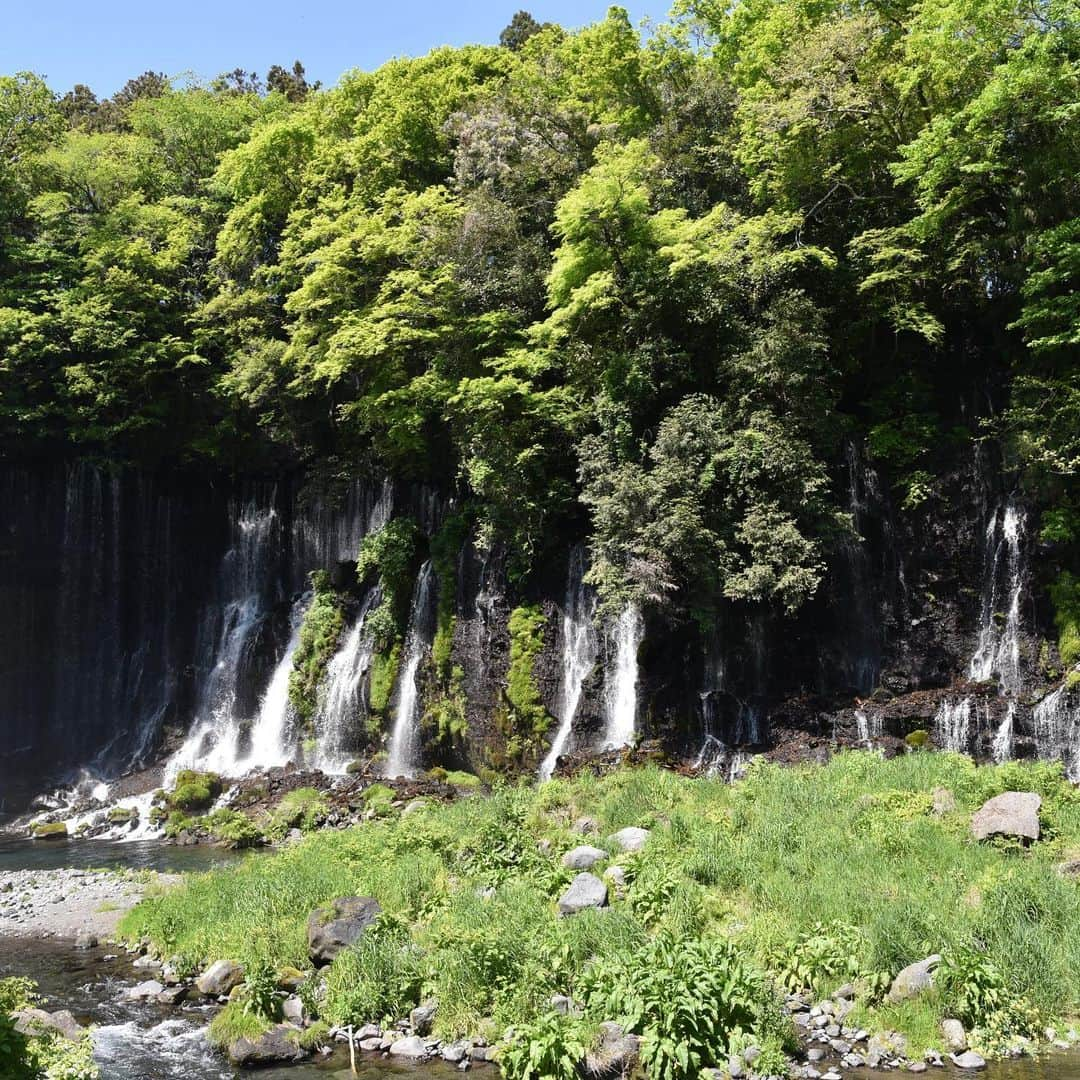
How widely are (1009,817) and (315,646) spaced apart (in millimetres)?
20412

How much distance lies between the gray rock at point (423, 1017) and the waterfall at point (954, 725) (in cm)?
1165

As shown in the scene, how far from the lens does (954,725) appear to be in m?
18.1

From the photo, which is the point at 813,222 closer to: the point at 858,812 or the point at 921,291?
the point at 921,291

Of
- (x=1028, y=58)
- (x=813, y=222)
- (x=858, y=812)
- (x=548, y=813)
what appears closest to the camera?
(x=858, y=812)

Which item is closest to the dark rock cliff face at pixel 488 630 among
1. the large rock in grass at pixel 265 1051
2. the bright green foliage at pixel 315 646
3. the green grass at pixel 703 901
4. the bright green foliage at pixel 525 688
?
the bright green foliage at pixel 525 688

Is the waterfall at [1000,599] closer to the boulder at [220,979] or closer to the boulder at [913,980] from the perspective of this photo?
the boulder at [913,980]

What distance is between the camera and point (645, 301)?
73.4 ft

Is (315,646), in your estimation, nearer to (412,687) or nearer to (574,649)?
(412,687)

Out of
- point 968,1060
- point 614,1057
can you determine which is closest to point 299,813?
point 614,1057

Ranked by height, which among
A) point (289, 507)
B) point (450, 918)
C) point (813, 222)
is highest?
point (813, 222)

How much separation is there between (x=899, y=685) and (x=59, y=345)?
27.1 meters

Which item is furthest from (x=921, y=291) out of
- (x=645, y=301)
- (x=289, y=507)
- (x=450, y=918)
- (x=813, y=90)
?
(x=289, y=507)

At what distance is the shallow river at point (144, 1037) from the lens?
8.39 m

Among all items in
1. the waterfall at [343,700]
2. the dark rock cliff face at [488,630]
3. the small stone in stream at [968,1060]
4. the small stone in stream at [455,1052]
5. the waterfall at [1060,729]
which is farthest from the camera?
the waterfall at [343,700]
